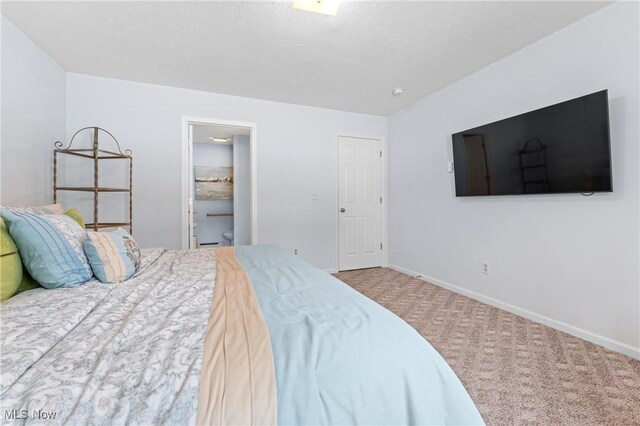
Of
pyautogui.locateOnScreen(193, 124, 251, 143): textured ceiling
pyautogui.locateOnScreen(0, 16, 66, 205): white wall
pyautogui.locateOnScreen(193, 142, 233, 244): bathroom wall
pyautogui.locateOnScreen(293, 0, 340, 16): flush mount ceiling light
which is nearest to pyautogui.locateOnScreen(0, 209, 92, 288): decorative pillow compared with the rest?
pyautogui.locateOnScreen(0, 16, 66, 205): white wall

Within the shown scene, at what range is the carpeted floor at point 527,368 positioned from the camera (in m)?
1.37

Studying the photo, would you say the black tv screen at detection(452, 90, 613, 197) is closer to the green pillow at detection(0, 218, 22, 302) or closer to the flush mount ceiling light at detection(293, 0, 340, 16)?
the flush mount ceiling light at detection(293, 0, 340, 16)

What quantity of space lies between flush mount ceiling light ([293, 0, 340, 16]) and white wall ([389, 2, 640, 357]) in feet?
6.02

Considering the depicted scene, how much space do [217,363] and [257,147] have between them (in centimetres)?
320

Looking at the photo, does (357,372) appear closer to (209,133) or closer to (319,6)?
(319,6)

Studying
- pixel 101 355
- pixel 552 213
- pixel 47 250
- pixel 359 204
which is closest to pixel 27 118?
pixel 47 250

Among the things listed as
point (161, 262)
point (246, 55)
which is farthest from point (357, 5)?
point (161, 262)

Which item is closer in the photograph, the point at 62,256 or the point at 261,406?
the point at 261,406

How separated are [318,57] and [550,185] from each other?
227 cm

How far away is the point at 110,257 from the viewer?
1315 mm

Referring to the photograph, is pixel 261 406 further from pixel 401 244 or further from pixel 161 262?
pixel 401 244

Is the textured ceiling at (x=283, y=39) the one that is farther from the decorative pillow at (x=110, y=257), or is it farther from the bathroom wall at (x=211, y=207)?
the bathroom wall at (x=211, y=207)

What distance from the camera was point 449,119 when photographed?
10.6ft

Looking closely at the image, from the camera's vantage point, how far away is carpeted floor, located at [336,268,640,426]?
1366 millimetres
